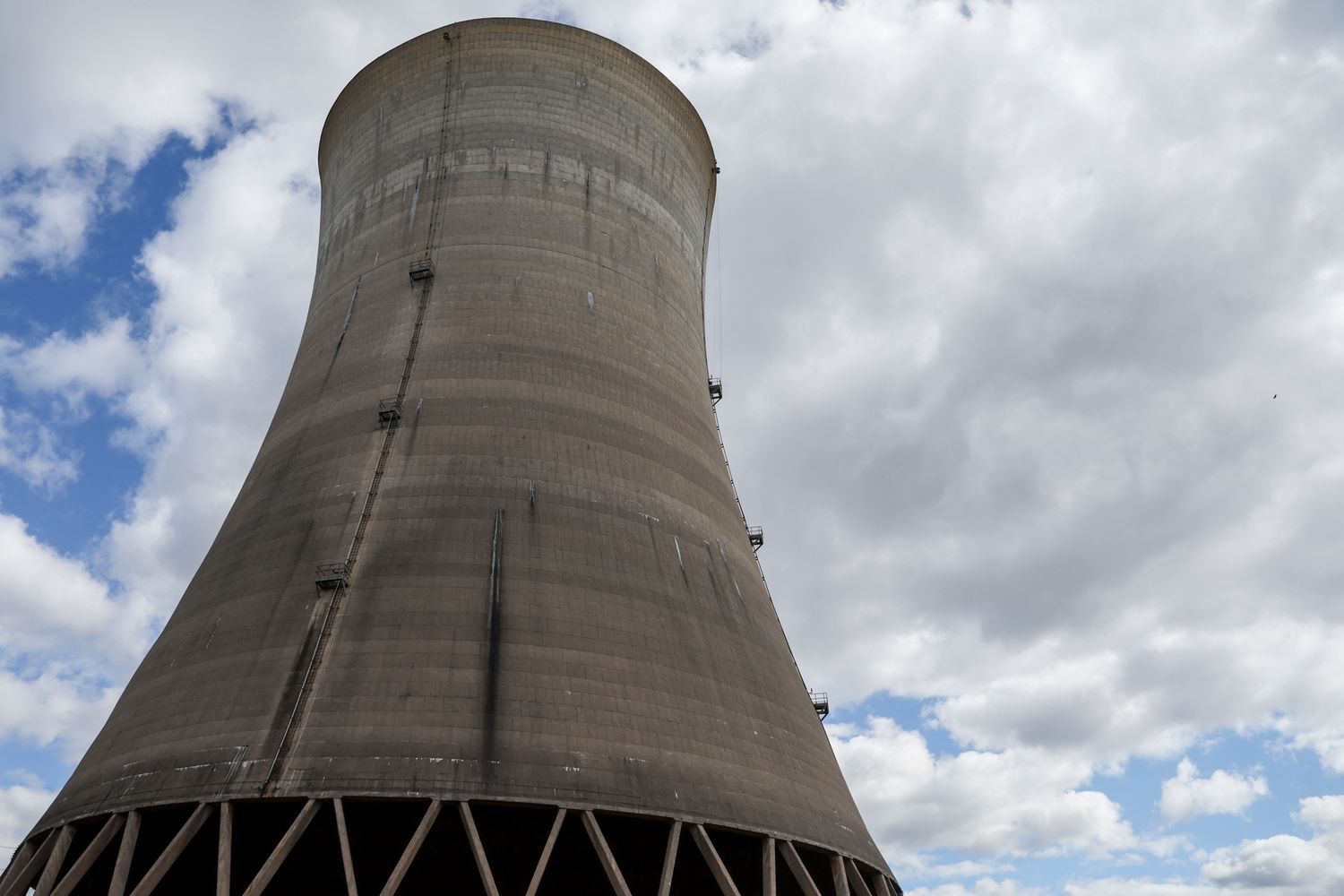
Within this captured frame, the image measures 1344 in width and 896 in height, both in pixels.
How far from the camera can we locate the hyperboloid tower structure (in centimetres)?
1402

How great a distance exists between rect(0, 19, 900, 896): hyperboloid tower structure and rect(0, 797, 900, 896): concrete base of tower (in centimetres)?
6

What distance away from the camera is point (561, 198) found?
70.0ft

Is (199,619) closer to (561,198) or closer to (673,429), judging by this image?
(673,429)

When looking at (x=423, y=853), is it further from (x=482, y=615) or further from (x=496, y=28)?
(x=496, y=28)

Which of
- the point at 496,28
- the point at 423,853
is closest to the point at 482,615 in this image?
the point at 423,853

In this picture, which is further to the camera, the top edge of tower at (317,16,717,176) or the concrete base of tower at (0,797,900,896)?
the top edge of tower at (317,16,717,176)

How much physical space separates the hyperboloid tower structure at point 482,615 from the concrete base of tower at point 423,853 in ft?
0.19

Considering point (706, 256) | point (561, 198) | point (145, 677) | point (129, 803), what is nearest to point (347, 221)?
point (561, 198)

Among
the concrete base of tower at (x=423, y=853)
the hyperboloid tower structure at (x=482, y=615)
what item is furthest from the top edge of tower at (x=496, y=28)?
the concrete base of tower at (x=423, y=853)

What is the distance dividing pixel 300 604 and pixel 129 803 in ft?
10.7

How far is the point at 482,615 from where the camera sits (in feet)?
50.0

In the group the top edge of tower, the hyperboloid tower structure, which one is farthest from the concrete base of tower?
the top edge of tower

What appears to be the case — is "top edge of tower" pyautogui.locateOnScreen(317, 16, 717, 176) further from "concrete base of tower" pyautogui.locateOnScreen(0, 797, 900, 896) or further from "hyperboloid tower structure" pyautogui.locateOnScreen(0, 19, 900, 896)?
"concrete base of tower" pyautogui.locateOnScreen(0, 797, 900, 896)

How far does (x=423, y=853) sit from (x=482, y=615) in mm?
3776
